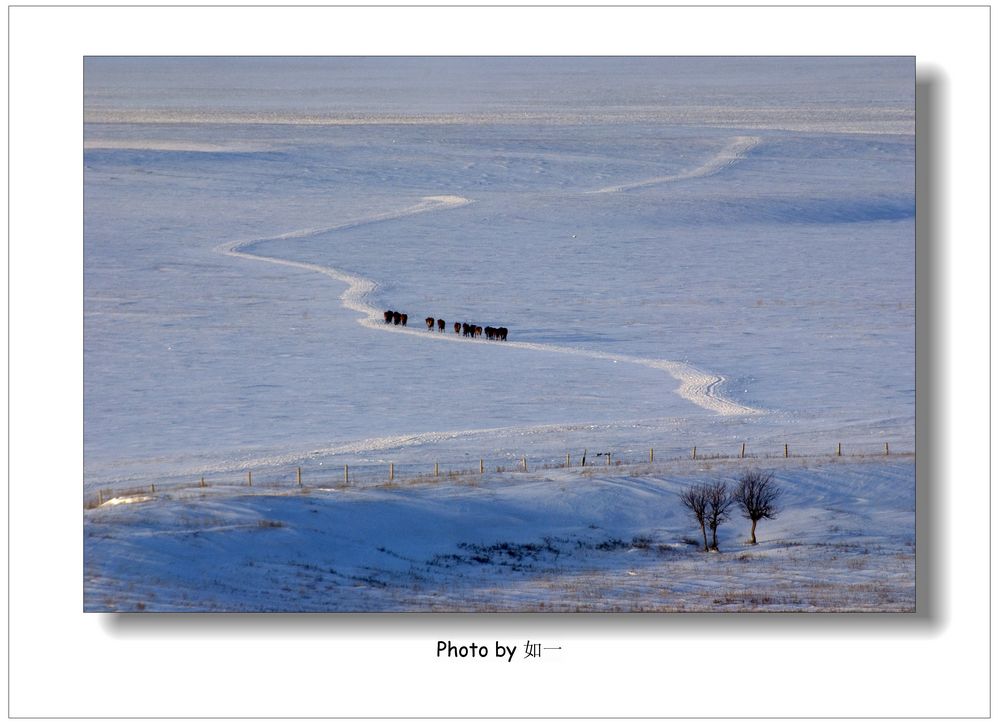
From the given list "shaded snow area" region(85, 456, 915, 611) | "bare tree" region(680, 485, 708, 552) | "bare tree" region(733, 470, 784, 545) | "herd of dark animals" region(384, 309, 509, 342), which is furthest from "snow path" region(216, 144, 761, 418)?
"shaded snow area" region(85, 456, 915, 611)

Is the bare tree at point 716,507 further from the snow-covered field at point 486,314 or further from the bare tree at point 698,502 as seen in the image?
the snow-covered field at point 486,314

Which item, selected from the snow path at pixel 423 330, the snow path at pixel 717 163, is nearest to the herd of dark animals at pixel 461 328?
the snow path at pixel 423 330

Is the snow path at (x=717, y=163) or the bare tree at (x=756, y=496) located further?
the snow path at (x=717, y=163)

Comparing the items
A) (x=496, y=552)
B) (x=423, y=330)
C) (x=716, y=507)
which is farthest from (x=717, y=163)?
(x=496, y=552)

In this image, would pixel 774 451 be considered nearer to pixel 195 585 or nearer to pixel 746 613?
pixel 746 613

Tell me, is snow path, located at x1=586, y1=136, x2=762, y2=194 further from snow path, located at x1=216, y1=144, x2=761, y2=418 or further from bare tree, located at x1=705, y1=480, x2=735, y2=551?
bare tree, located at x1=705, y1=480, x2=735, y2=551

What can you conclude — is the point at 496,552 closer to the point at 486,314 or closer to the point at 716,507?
the point at 716,507
